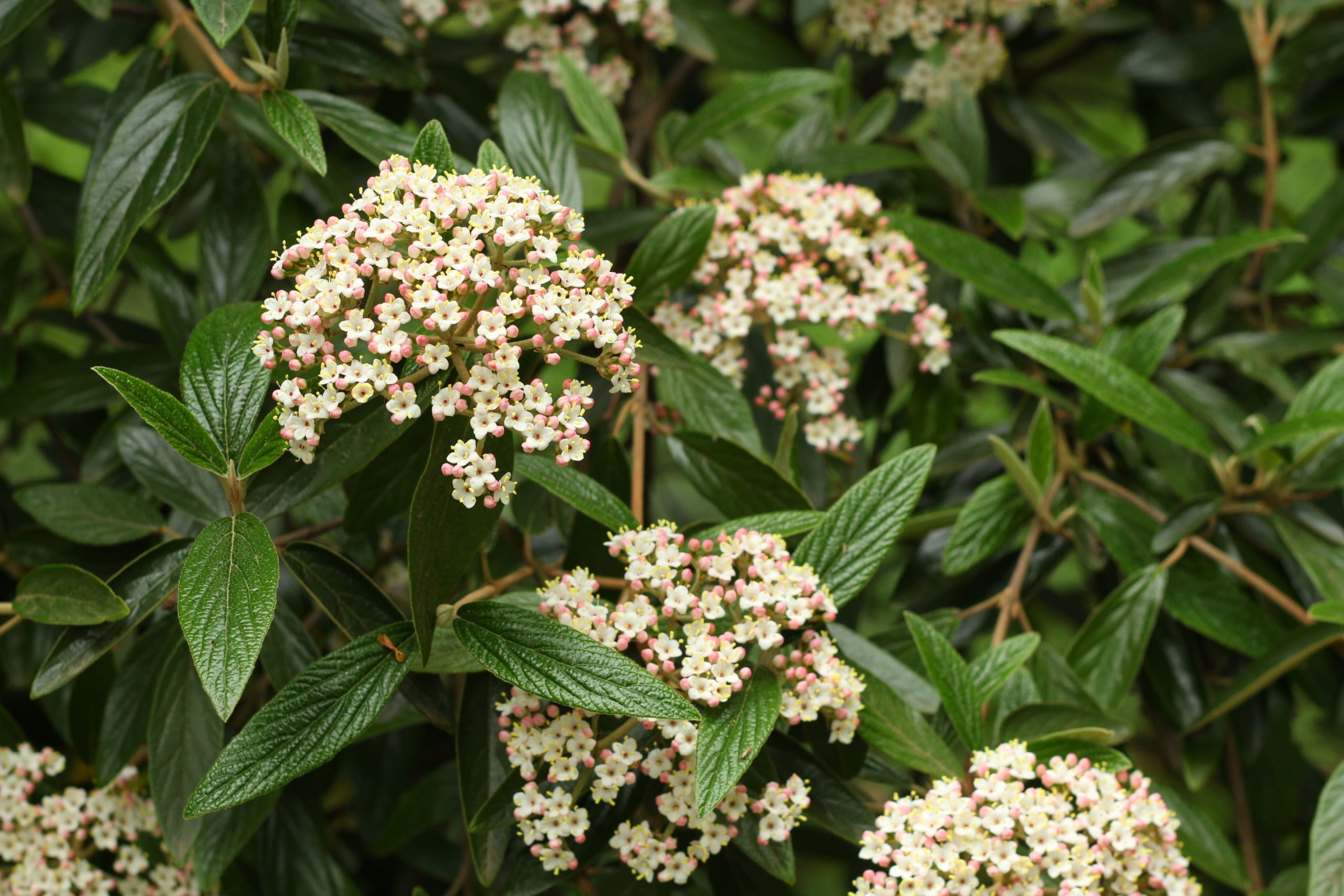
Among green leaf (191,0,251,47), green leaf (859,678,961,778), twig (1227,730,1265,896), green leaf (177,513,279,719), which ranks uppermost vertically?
green leaf (191,0,251,47)

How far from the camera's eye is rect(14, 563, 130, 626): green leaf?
3.05 feet

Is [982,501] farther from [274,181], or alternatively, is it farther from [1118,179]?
[274,181]

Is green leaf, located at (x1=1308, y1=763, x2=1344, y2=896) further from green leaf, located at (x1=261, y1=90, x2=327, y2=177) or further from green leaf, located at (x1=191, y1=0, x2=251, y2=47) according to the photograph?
green leaf, located at (x1=191, y1=0, x2=251, y2=47)

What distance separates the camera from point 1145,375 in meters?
1.32

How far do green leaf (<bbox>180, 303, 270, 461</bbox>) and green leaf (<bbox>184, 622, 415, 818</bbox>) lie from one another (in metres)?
0.19

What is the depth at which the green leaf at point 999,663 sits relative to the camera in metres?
1.09

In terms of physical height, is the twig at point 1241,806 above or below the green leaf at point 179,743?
below

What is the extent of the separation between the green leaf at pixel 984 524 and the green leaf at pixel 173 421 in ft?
2.48

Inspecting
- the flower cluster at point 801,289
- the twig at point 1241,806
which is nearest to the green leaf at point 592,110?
the flower cluster at point 801,289

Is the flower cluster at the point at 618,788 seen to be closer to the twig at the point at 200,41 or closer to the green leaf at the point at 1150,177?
the twig at the point at 200,41

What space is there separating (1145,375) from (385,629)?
Answer: 92 cm

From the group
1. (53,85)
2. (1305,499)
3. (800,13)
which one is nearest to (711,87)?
(800,13)

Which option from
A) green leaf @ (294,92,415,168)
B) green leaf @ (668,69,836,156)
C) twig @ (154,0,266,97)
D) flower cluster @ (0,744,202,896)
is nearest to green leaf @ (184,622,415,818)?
flower cluster @ (0,744,202,896)

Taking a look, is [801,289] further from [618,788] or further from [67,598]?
[67,598]
